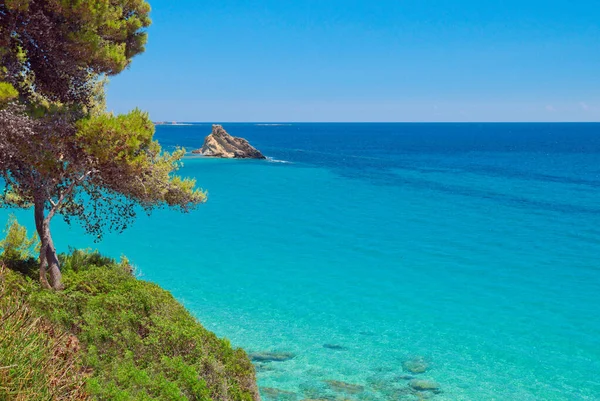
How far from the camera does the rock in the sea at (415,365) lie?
16.3m

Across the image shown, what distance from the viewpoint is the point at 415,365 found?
16.7m

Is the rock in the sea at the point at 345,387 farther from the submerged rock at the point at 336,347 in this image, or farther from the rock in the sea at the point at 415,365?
the submerged rock at the point at 336,347

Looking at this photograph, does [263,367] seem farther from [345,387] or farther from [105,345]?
[105,345]

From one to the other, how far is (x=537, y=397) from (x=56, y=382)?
13.6 m

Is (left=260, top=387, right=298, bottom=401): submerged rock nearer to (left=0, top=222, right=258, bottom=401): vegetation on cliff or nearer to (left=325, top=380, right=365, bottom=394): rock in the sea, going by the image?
(left=325, top=380, right=365, bottom=394): rock in the sea

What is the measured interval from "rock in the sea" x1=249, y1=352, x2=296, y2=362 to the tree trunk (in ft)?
22.2

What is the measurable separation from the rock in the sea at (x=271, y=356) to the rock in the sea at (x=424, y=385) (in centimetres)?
416

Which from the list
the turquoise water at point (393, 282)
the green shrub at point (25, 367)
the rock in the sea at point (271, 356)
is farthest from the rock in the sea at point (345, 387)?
the green shrub at point (25, 367)

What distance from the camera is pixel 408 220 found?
40.9 meters

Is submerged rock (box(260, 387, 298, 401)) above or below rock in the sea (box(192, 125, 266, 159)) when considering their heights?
below

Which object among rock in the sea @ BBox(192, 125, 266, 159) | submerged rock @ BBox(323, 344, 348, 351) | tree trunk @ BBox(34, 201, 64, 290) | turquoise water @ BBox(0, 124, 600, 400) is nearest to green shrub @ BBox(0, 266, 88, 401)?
tree trunk @ BBox(34, 201, 64, 290)

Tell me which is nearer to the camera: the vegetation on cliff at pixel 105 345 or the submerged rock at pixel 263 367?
the vegetation on cliff at pixel 105 345

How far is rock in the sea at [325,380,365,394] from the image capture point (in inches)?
581

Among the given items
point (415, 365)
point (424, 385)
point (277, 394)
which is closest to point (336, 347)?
point (415, 365)
